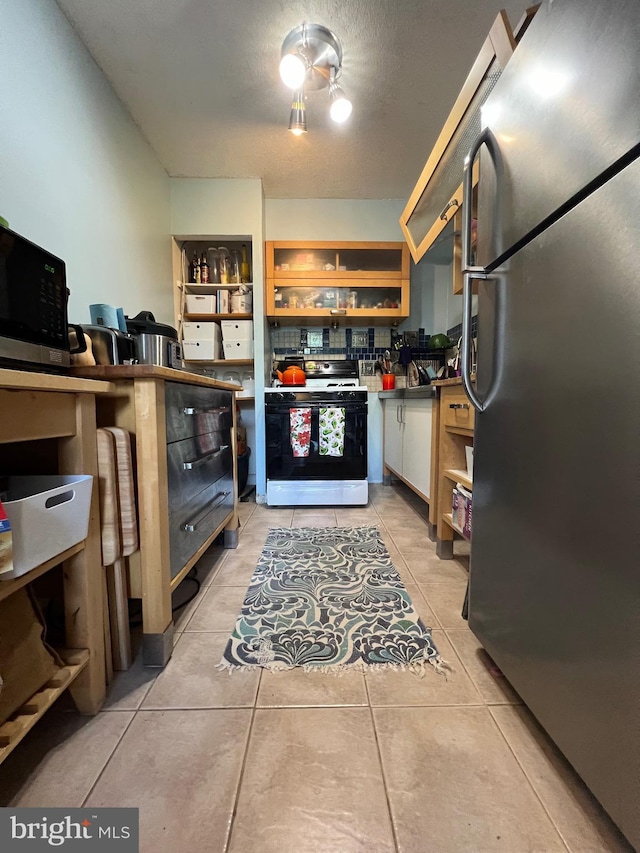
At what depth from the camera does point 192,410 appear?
46.6 inches

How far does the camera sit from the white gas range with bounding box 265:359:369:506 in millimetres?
2287

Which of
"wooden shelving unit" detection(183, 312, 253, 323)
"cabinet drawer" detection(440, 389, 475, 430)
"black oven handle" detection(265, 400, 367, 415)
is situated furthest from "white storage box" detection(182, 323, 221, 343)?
"cabinet drawer" detection(440, 389, 475, 430)

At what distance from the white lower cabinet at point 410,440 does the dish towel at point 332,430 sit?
1.39ft

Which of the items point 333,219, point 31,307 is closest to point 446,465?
point 31,307

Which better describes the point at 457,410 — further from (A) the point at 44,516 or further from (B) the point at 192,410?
(A) the point at 44,516

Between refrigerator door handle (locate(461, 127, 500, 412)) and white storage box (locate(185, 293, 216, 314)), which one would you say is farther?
white storage box (locate(185, 293, 216, 314))

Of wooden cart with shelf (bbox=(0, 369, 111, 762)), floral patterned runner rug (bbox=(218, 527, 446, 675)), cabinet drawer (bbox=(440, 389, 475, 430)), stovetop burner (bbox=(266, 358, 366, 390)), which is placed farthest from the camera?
stovetop burner (bbox=(266, 358, 366, 390))

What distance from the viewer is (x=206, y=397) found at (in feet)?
4.39

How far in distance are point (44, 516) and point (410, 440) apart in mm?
1859

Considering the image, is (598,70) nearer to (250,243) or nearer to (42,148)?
(42,148)

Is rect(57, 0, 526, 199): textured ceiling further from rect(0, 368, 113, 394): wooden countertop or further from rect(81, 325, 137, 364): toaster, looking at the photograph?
rect(0, 368, 113, 394): wooden countertop

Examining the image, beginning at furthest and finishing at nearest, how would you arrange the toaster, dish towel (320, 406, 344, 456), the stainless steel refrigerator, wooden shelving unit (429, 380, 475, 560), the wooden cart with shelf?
1. dish towel (320, 406, 344, 456)
2. wooden shelving unit (429, 380, 475, 560)
3. the toaster
4. the wooden cart with shelf
5. the stainless steel refrigerator

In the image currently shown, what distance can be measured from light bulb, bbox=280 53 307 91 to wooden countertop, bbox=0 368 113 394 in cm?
154

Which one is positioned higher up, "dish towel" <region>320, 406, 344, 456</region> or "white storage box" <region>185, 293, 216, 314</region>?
"white storage box" <region>185, 293, 216, 314</region>
